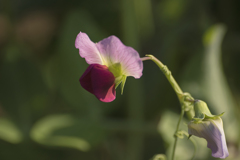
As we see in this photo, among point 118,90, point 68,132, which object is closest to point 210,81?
point 118,90

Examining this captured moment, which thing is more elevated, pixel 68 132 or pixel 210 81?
pixel 210 81

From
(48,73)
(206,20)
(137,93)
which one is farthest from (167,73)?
(48,73)

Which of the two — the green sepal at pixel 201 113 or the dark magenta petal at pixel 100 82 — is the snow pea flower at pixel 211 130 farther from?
the dark magenta petal at pixel 100 82

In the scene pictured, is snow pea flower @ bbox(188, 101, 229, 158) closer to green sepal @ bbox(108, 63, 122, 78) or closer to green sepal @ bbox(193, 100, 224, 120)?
green sepal @ bbox(193, 100, 224, 120)

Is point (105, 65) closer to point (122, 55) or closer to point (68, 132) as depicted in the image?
point (122, 55)

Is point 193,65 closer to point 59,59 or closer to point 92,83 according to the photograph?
point 59,59

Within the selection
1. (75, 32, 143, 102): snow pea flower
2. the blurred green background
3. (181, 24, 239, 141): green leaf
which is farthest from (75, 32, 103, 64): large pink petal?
(181, 24, 239, 141): green leaf
